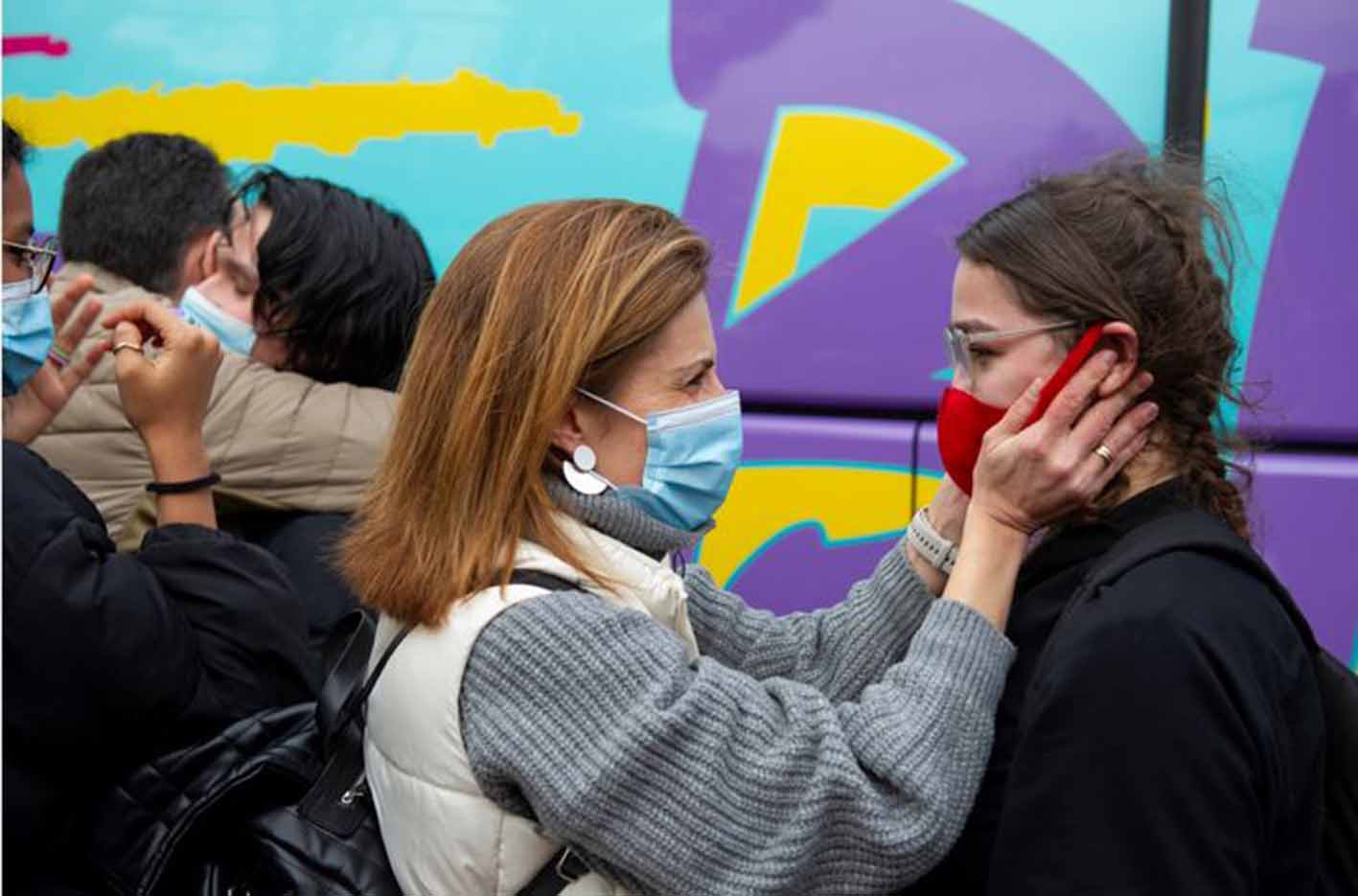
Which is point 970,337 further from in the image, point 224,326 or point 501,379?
point 224,326

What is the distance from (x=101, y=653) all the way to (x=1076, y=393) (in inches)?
43.3

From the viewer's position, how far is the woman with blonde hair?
5.27ft

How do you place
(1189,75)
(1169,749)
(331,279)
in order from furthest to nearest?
(331,279), (1189,75), (1169,749)

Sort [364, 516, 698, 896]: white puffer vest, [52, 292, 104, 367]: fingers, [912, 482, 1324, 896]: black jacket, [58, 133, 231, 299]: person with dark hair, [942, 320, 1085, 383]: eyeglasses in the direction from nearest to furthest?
1. [912, 482, 1324, 896]: black jacket
2. [364, 516, 698, 896]: white puffer vest
3. [942, 320, 1085, 383]: eyeglasses
4. [52, 292, 104, 367]: fingers
5. [58, 133, 231, 299]: person with dark hair

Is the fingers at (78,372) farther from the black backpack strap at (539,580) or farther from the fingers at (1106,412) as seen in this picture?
the fingers at (1106,412)

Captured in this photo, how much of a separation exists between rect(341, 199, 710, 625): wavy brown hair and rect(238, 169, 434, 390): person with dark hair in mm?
1033

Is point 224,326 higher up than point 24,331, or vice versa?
point 24,331

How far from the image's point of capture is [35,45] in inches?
129

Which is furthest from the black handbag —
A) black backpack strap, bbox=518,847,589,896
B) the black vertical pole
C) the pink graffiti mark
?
the pink graffiti mark

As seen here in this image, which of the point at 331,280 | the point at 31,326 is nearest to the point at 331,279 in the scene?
the point at 331,280

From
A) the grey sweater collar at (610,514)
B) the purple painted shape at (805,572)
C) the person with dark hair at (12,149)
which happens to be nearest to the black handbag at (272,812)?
the grey sweater collar at (610,514)

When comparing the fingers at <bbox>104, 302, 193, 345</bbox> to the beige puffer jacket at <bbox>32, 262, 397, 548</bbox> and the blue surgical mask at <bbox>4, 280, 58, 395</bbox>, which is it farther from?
the beige puffer jacket at <bbox>32, 262, 397, 548</bbox>

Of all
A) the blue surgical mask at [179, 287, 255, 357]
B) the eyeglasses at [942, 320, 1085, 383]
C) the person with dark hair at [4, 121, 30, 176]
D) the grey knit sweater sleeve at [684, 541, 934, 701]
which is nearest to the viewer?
the eyeglasses at [942, 320, 1085, 383]

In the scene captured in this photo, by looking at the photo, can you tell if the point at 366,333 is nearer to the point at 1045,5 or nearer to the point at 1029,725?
the point at 1045,5
